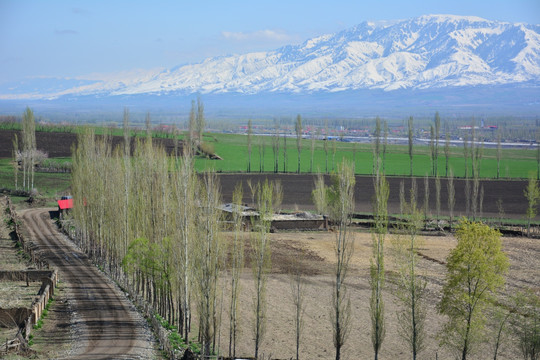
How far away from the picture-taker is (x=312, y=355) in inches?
1118

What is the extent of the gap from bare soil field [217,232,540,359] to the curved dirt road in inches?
163

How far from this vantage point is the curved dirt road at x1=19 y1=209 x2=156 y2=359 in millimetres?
25984

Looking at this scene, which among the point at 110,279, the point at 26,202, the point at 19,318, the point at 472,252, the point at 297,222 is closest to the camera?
the point at 472,252

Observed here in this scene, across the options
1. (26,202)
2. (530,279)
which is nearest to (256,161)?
(26,202)

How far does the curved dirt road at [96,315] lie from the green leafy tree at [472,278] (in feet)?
40.7

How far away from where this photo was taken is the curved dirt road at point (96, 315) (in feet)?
85.3

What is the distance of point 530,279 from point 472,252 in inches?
761

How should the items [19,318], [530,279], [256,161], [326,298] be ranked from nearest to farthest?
[19,318] < [326,298] < [530,279] < [256,161]

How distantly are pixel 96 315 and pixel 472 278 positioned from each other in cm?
1749

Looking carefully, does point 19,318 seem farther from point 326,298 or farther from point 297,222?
point 297,222

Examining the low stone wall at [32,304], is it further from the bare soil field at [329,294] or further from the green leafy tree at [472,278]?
the green leafy tree at [472,278]

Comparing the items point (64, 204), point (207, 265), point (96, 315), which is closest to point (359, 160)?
point (64, 204)

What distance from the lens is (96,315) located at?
102 feet

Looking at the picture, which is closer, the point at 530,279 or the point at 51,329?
the point at 51,329
